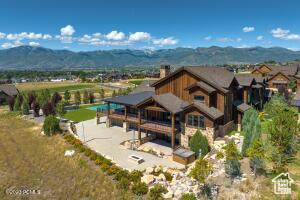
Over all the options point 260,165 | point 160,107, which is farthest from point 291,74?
point 260,165

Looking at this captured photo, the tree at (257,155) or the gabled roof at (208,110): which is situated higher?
the gabled roof at (208,110)

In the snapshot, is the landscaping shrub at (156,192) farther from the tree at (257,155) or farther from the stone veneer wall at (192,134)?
the stone veneer wall at (192,134)

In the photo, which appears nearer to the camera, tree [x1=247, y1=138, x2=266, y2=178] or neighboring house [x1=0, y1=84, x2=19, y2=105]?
tree [x1=247, y1=138, x2=266, y2=178]

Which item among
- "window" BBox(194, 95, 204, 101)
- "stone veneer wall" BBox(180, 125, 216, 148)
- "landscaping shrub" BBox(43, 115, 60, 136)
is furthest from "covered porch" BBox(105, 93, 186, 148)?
"landscaping shrub" BBox(43, 115, 60, 136)

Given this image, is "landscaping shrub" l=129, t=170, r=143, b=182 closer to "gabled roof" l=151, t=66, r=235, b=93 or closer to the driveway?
the driveway

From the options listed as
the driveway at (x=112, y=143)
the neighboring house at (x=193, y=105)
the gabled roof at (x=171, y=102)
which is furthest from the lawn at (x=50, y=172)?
the gabled roof at (x=171, y=102)

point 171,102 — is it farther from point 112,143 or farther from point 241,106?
point 241,106
